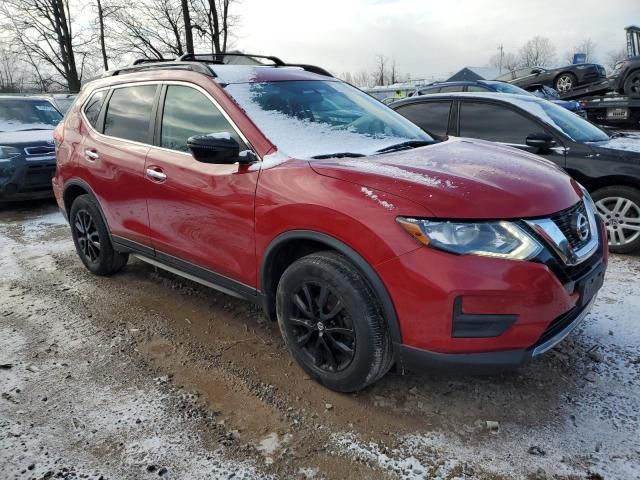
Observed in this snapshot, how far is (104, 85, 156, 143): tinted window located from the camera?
11.8 ft

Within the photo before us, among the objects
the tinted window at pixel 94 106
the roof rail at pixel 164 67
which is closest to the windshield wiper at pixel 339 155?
the roof rail at pixel 164 67

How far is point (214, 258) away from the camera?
306 centimetres

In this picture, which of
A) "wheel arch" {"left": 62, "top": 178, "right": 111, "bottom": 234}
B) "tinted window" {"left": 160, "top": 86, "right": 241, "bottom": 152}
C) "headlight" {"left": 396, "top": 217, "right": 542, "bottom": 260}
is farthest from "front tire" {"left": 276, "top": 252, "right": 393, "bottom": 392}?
"wheel arch" {"left": 62, "top": 178, "right": 111, "bottom": 234}

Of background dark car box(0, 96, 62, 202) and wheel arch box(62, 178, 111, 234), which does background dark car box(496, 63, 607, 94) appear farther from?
wheel arch box(62, 178, 111, 234)

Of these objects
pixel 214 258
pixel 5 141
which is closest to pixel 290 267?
pixel 214 258

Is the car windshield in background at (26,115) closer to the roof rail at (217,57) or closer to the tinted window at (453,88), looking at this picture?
the roof rail at (217,57)

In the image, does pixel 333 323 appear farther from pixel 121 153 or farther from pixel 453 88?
pixel 453 88

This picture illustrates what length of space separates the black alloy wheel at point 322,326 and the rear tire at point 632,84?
1374cm

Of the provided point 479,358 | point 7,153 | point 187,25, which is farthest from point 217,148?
point 187,25

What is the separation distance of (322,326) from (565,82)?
660 inches

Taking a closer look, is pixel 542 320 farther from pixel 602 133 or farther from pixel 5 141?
pixel 5 141

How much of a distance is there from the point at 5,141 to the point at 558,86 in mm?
16007

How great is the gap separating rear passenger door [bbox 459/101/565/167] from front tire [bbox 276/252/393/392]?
11.0 ft

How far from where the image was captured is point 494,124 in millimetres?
5242
